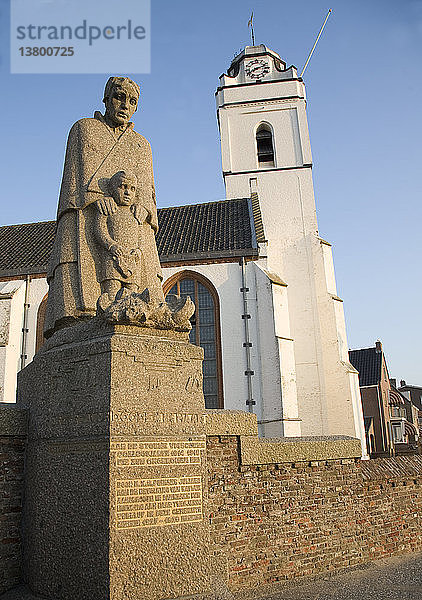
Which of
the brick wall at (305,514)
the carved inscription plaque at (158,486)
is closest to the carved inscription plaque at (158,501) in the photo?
the carved inscription plaque at (158,486)

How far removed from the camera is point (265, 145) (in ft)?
89.1

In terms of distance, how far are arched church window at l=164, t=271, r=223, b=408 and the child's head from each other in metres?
13.7

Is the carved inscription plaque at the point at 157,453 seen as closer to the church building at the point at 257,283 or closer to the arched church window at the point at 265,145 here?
the church building at the point at 257,283

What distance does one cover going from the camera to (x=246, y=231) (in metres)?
21.7

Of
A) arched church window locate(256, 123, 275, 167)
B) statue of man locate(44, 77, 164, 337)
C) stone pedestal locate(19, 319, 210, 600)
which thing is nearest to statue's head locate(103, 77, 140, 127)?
statue of man locate(44, 77, 164, 337)

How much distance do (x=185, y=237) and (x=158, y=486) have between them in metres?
18.0

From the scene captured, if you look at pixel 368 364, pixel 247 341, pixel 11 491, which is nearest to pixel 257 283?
pixel 247 341

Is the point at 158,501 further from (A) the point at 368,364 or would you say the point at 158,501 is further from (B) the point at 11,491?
(A) the point at 368,364

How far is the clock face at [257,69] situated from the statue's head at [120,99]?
2472 cm

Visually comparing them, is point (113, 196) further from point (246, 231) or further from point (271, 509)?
point (246, 231)

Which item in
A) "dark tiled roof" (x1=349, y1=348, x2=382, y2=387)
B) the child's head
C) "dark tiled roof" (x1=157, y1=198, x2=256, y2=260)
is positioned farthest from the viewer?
"dark tiled roof" (x1=349, y1=348, x2=382, y2=387)

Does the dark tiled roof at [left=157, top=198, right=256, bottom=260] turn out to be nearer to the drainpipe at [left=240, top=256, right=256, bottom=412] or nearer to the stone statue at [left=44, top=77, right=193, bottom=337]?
the drainpipe at [left=240, top=256, right=256, bottom=412]

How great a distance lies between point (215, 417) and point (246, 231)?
54.5ft

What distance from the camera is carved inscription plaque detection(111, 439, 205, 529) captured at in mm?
4281
